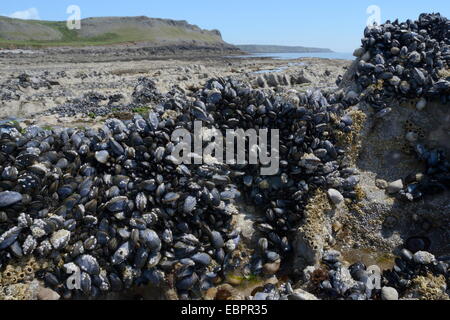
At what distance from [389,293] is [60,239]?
3505mm

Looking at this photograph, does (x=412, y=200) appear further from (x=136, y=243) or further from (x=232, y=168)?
(x=136, y=243)

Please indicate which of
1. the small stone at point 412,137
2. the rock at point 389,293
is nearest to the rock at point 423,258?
the rock at point 389,293

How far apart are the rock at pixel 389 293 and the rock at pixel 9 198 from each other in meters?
3.98

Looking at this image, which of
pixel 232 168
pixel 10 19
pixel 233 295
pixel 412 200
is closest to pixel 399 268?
pixel 412 200

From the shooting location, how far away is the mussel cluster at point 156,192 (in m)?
3.89

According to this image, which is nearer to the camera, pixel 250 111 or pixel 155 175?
pixel 155 175

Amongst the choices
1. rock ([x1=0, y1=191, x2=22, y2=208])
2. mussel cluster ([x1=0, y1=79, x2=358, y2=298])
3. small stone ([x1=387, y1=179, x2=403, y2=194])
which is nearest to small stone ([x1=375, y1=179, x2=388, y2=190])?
small stone ([x1=387, y1=179, x2=403, y2=194])

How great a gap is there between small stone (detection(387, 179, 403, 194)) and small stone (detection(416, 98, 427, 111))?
4.10 feet

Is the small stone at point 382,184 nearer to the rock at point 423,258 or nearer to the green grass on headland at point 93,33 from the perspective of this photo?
the rock at point 423,258

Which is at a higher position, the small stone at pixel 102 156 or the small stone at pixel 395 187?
the small stone at pixel 102 156

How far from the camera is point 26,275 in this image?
3719mm

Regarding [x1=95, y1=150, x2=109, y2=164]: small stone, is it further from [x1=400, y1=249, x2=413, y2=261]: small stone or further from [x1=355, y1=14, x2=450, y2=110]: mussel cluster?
[x1=355, y1=14, x2=450, y2=110]: mussel cluster

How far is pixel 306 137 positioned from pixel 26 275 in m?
3.73

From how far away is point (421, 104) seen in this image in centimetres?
545
